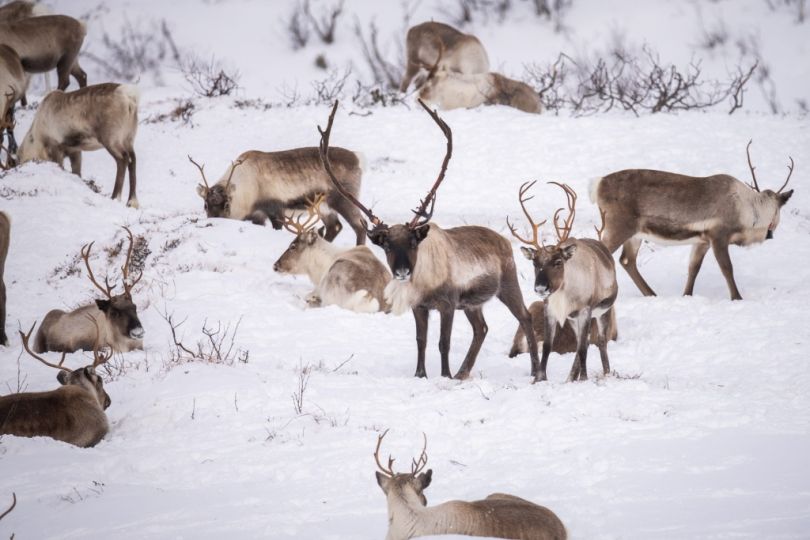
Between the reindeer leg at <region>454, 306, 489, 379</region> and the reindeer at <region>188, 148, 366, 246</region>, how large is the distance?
13.1ft

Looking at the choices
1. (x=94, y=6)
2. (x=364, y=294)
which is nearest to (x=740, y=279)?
(x=364, y=294)

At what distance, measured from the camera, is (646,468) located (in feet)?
→ 16.5

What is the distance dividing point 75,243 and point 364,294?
3.77 meters

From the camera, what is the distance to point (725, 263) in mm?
9750

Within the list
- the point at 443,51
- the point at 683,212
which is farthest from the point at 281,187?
the point at 443,51

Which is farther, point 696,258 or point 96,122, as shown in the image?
point 96,122

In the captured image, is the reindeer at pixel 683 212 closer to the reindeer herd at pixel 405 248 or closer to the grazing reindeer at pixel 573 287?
the reindeer herd at pixel 405 248

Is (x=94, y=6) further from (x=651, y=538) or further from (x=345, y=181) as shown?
(x=651, y=538)

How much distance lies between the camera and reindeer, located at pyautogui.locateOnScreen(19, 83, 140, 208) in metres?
12.8

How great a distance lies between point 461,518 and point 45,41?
1259 cm

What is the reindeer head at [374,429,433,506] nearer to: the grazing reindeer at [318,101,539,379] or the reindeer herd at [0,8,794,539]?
the reindeer herd at [0,8,794,539]

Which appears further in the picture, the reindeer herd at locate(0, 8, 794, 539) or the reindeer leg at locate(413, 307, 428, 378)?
the reindeer leg at locate(413, 307, 428, 378)

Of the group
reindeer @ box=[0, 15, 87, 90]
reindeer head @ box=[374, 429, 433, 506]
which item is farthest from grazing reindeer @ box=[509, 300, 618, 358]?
reindeer @ box=[0, 15, 87, 90]

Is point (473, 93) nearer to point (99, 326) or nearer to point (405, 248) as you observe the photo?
point (99, 326)
